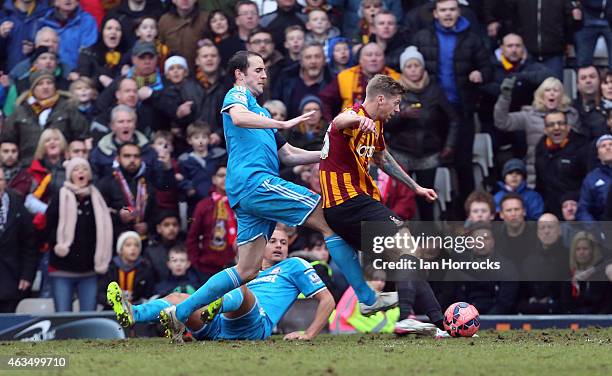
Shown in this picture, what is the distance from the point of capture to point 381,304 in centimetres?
1095

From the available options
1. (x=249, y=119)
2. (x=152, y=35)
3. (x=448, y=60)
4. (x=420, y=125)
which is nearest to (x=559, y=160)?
(x=420, y=125)

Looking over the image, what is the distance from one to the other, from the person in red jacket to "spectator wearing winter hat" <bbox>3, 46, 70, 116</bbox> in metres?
3.15

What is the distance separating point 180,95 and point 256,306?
536 cm

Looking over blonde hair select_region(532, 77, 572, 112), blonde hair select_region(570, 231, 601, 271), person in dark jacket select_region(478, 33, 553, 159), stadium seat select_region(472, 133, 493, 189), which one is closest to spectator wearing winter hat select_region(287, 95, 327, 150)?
stadium seat select_region(472, 133, 493, 189)

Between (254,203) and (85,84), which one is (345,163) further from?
(85,84)

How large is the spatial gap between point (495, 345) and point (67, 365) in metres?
3.27

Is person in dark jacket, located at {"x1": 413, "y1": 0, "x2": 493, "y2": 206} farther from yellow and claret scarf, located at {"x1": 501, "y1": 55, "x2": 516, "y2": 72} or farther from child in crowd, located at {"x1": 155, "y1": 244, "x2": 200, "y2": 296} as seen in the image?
child in crowd, located at {"x1": 155, "y1": 244, "x2": 200, "y2": 296}

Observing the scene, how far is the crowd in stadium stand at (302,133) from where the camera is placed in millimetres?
14266

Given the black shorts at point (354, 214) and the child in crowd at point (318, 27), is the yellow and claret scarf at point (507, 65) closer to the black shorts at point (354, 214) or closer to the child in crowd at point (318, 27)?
the child in crowd at point (318, 27)

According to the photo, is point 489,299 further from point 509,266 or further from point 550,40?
point 550,40

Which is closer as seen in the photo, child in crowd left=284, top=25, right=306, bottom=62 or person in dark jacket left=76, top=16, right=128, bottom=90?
child in crowd left=284, top=25, right=306, bottom=62

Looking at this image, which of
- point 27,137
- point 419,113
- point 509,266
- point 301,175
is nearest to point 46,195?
point 27,137

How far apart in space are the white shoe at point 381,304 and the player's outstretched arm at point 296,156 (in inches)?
50.1

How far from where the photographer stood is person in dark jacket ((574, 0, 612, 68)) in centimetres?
1606
